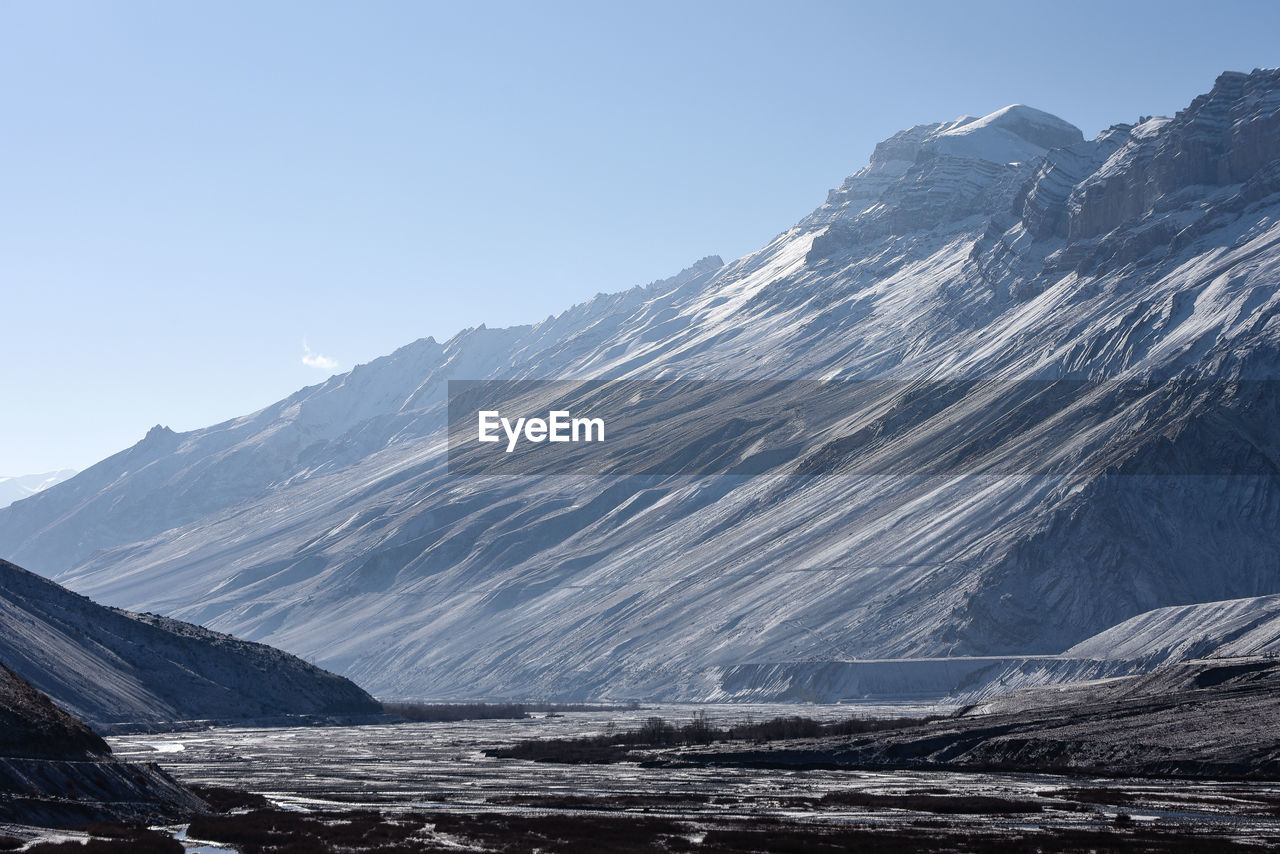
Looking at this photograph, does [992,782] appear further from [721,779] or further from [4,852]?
[4,852]

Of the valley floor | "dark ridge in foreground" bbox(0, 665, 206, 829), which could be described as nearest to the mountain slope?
the valley floor

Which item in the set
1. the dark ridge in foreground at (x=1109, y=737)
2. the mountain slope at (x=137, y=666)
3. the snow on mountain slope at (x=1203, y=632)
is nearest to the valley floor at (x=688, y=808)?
the dark ridge in foreground at (x=1109, y=737)

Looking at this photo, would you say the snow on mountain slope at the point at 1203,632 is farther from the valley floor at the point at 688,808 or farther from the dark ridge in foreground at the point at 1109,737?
the valley floor at the point at 688,808

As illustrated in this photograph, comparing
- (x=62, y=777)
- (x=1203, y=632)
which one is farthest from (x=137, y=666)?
(x=1203, y=632)

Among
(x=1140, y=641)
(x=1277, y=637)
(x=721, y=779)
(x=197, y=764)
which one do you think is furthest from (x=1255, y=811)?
(x=1140, y=641)

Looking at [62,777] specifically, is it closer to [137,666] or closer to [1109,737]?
[1109,737]

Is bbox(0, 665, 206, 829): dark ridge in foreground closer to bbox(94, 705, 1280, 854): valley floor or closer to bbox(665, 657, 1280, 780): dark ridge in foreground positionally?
bbox(94, 705, 1280, 854): valley floor
